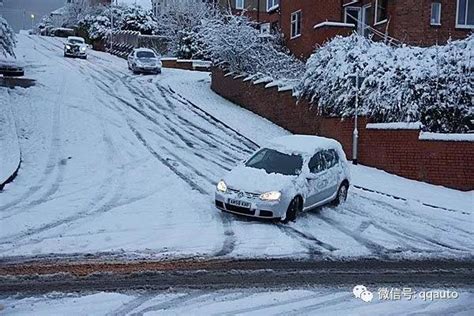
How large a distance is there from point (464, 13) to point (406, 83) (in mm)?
9633

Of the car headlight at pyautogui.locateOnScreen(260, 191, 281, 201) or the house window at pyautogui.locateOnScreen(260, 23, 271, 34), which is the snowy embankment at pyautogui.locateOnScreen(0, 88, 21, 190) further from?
the house window at pyautogui.locateOnScreen(260, 23, 271, 34)

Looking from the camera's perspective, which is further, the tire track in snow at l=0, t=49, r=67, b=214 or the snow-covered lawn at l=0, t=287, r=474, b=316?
the tire track in snow at l=0, t=49, r=67, b=214

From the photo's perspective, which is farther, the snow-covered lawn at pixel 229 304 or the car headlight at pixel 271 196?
the car headlight at pixel 271 196

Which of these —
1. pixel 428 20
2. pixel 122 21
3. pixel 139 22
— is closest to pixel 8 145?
pixel 428 20

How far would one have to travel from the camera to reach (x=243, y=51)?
97.9ft

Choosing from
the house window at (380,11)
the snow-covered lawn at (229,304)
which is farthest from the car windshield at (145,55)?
the snow-covered lawn at (229,304)

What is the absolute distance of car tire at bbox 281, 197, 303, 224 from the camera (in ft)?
39.2

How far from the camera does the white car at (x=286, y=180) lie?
11.8 m

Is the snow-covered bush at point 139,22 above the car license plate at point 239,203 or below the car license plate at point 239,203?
above

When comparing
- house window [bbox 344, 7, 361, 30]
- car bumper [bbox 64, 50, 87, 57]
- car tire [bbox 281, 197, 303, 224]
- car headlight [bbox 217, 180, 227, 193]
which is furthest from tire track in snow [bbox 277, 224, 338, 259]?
car bumper [bbox 64, 50, 87, 57]

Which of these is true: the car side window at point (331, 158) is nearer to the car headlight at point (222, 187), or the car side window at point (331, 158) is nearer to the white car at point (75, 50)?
the car headlight at point (222, 187)

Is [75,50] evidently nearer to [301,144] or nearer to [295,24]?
[295,24]

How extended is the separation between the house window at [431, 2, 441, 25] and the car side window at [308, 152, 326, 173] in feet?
46.7

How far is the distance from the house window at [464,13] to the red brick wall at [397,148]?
27.2 feet
